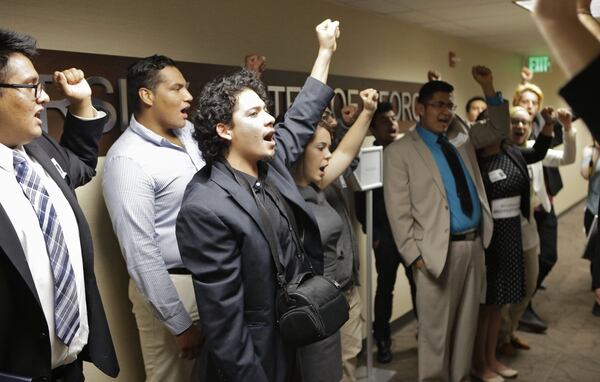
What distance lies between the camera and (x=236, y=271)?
1587mm

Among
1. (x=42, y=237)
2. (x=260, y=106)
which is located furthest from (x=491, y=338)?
(x=42, y=237)

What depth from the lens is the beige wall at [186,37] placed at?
84.1 inches

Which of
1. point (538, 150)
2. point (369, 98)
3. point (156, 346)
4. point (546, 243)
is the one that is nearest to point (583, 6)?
point (369, 98)

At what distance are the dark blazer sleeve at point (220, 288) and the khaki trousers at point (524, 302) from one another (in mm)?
2415

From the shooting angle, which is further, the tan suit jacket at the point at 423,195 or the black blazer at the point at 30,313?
the tan suit jacket at the point at 423,195

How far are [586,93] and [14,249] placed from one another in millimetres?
1280

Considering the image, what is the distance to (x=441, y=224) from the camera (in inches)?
112

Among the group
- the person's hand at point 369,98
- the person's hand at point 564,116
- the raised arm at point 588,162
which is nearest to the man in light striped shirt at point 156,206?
the person's hand at point 369,98

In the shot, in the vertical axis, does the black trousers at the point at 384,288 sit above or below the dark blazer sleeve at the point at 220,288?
below

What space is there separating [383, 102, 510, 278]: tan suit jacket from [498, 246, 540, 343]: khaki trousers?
625mm

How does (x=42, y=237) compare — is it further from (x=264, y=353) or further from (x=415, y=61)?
(x=415, y=61)

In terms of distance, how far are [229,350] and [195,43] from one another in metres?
1.70

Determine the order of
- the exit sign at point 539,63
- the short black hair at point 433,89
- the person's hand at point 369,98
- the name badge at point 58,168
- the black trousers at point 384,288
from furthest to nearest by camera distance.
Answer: the exit sign at point 539,63 → the black trousers at point 384,288 → the short black hair at point 433,89 → the person's hand at point 369,98 → the name badge at point 58,168

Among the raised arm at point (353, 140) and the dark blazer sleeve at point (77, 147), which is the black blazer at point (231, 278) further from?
the raised arm at point (353, 140)
